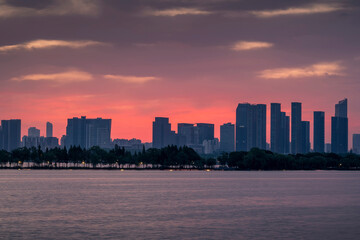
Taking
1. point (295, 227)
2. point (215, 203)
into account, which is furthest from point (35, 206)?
point (295, 227)

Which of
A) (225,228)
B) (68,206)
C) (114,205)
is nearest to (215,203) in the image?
(114,205)

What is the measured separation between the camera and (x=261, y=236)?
60.3 m

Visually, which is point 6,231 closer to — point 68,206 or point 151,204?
point 68,206

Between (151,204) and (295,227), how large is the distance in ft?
121

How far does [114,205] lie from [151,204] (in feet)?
21.9

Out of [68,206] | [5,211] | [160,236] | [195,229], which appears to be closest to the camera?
[160,236]

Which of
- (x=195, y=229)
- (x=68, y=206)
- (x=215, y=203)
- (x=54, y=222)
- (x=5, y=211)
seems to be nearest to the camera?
(x=195, y=229)

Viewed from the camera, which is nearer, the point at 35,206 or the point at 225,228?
the point at 225,228

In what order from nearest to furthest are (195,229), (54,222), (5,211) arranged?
1. (195,229)
2. (54,222)
3. (5,211)

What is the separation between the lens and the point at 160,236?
196 ft

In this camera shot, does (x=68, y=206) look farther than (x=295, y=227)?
Yes

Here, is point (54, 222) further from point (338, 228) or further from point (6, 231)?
point (338, 228)

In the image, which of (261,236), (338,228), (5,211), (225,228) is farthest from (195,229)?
(5,211)

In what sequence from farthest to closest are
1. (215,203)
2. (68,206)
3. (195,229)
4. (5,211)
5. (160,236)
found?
1. (215,203)
2. (68,206)
3. (5,211)
4. (195,229)
5. (160,236)
